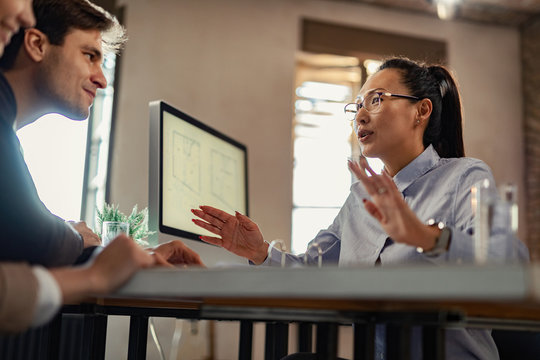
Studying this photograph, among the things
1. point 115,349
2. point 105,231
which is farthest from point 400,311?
point 115,349

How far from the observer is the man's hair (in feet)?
4.62

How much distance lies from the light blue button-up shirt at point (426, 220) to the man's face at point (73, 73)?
2.29 ft

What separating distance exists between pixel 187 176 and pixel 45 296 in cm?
129

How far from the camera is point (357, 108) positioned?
199cm

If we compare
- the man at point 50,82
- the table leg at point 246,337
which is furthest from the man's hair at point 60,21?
the table leg at point 246,337

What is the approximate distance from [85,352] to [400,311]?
3.15ft

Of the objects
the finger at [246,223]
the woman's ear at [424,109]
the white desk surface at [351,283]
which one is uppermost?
the woman's ear at [424,109]

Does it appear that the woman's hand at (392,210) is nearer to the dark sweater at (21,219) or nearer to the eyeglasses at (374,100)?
the dark sweater at (21,219)

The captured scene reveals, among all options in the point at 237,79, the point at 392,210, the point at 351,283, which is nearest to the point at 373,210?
the point at 392,210

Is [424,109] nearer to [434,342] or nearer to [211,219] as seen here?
[211,219]

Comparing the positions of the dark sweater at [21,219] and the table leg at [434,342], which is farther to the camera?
the dark sweater at [21,219]

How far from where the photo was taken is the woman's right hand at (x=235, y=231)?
183cm

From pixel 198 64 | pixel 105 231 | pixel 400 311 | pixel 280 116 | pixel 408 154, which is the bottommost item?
pixel 400 311

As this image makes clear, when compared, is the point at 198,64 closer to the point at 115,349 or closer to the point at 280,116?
the point at 280,116
